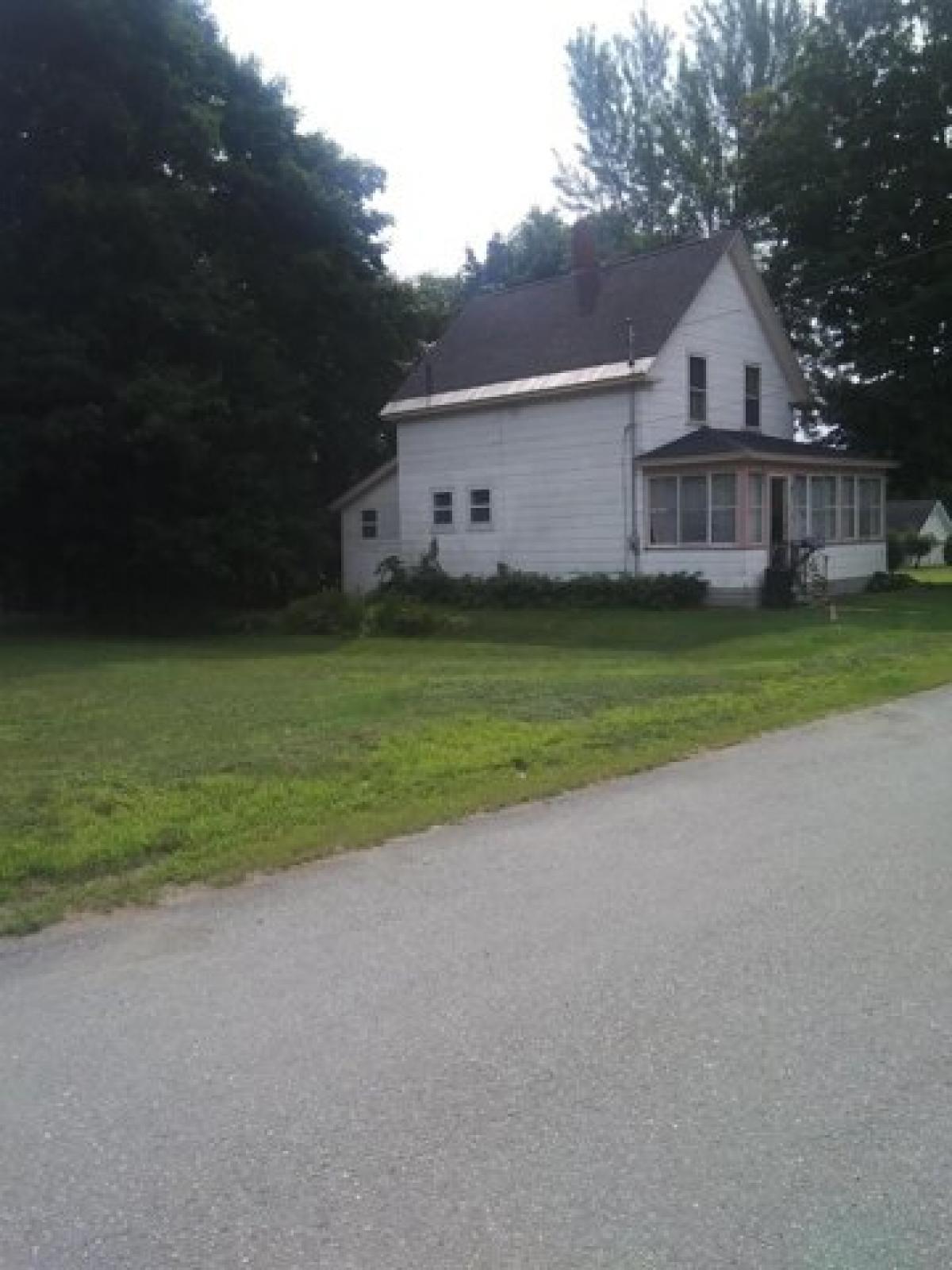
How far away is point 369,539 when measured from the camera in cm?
3259

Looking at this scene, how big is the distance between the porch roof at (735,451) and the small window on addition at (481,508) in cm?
469

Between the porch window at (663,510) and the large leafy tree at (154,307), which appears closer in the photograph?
the large leafy tree at (154,307)

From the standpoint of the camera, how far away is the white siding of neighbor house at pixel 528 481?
25984mm

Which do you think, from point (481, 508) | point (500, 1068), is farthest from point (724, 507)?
point (500, 1068)

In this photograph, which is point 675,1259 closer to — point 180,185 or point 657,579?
point 657,579

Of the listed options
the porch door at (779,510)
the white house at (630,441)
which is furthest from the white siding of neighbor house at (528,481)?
the porch door at (779,510)

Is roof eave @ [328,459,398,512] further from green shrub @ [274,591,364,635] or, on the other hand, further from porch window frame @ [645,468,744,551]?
porch window frame @ [645,468,744,551]

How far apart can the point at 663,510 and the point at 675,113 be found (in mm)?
25050

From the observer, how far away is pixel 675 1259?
9.19 ft

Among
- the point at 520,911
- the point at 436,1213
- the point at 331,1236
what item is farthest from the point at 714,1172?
the point at 520,911

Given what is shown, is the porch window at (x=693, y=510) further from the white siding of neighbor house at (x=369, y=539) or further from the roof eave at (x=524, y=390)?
the white siding of neighbor house at (x=369, y=539)

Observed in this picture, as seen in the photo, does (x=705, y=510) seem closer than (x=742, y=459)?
No

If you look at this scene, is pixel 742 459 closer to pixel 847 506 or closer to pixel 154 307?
pixel 847 506

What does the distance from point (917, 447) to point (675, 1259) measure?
2958cm
